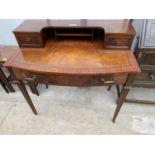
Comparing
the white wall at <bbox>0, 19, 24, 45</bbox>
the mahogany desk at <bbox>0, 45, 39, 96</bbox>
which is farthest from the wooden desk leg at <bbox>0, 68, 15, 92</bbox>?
the white wall at <bbox>0, 19, 24, 45</bbox>

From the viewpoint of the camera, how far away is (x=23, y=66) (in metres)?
1.02

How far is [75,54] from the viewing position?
1113mm

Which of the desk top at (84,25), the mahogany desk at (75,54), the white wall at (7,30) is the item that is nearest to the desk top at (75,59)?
the mahogany desk at (75,54)

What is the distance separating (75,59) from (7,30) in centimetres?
115

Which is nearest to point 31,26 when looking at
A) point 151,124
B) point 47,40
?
point 47,40

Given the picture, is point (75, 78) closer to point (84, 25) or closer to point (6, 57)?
point (84, 25)

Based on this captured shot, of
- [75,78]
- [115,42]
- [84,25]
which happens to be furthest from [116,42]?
[75,78]

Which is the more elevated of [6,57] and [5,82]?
[6,57]

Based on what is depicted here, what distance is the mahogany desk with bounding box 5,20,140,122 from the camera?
0.99 meters

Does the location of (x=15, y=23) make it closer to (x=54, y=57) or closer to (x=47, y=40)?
(x=47, y=40)

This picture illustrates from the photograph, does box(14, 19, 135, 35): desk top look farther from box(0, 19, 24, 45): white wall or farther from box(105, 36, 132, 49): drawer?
box(0, 19, 24, 45): white wall

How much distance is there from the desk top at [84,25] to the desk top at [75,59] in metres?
0.15

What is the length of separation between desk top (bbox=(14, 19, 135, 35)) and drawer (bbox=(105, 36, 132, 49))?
46 mm
